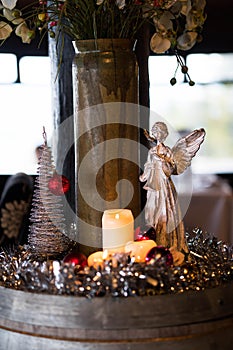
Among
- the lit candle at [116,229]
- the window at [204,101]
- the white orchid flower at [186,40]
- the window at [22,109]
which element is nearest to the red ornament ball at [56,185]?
the lit candle at [116,229]

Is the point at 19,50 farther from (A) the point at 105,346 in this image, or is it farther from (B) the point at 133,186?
(A) the point at 105,346

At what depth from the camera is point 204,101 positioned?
21.0 ft

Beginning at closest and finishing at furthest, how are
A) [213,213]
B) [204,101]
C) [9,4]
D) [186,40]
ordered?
[9,4], [186,40], [213,213], [204,101]

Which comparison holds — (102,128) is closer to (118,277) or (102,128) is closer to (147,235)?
(147,235)

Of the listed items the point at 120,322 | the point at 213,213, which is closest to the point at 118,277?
the point at 120,322

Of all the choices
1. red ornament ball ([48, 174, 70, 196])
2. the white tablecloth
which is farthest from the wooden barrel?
Result: the white tablecloth

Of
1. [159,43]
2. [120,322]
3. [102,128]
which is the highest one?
[159,43]

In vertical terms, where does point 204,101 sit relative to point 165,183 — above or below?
below

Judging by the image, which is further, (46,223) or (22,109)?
(22,109)

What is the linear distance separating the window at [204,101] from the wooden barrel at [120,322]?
16.0ft

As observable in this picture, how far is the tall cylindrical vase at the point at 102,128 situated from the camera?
1475 mm

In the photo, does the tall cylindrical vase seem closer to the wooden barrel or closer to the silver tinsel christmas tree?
the silver tinsel christmas tree

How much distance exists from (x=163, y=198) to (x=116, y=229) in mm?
134

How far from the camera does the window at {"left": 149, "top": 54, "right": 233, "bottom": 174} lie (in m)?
6.15
